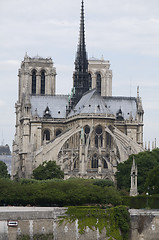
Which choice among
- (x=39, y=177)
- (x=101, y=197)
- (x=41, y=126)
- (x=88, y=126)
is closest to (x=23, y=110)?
(x=41, y=126)

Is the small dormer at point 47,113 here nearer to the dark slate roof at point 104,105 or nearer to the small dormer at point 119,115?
the dark slate roof at point 104,105

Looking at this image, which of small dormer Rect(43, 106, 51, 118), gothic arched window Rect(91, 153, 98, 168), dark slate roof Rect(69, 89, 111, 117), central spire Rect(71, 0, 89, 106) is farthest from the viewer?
central spire Rect(71, 0, 89, 106)

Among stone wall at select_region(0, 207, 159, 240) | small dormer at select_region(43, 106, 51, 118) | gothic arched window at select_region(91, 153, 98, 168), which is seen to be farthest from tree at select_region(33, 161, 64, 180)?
stone wall at select_region(0, 207, 159, 240)

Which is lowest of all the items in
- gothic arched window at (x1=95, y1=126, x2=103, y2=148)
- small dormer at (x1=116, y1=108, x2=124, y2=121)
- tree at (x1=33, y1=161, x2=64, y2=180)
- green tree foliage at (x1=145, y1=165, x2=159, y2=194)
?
green tree foliage at (x1=145, y1=165, x2=159, y2=194)

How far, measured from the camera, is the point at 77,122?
14825cm

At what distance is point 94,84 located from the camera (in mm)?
168125

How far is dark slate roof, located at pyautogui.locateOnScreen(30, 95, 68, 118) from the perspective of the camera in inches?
6230

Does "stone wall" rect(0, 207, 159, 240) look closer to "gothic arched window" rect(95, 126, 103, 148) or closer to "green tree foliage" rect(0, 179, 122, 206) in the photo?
"green tree foliage" rect(0, 179, 122, 206)

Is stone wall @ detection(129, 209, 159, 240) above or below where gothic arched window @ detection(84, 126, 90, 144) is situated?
below

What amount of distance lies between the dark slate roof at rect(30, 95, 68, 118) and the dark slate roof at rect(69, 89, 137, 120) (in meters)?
4.12

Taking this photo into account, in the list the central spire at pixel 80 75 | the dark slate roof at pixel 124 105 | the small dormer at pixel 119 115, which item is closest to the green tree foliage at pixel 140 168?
the small dormer at pixel 119 115

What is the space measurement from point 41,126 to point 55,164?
72.7ft

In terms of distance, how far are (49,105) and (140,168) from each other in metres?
38.3

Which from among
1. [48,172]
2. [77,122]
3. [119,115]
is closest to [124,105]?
[119,115]
